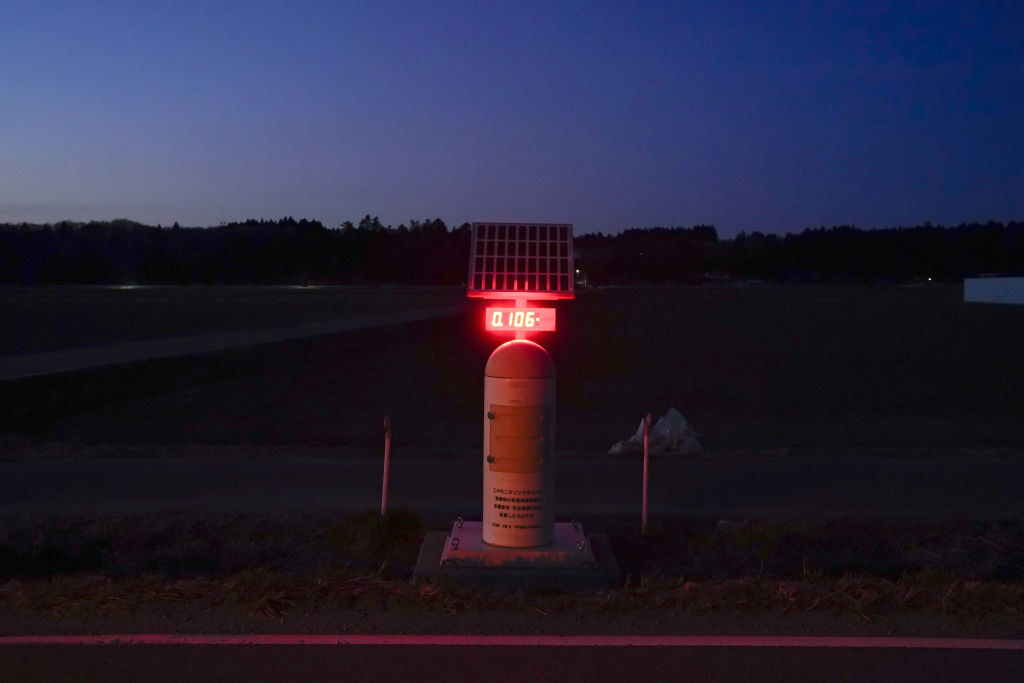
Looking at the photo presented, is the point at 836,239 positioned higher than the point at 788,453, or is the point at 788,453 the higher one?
the point at 836,239

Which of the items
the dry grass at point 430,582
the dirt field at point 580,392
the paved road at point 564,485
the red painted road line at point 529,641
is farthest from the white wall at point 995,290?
the red painted road line at point 529,641

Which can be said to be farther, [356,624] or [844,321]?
[844,321]

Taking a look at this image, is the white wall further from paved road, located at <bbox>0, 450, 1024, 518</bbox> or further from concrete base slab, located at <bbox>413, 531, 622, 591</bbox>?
concrete base slab, located at <bbox>413, 531, 622, 591</bbox>

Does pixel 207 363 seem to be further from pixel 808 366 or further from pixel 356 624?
pixel 356 624

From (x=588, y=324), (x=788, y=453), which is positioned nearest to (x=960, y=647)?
(x=788, y=453)

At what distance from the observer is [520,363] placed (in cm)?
730

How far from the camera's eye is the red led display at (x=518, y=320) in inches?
291

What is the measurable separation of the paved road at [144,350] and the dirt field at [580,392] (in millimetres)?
894

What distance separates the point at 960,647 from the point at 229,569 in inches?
182

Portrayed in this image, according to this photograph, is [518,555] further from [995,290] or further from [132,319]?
[995,290]

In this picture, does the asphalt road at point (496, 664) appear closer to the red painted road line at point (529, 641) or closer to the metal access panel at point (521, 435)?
the red painted road line at point (529, 641)

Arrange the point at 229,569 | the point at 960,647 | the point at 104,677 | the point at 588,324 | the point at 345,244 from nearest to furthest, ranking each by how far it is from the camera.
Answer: the point at 104,677
the point at 960,647
the point at 229,569
the point at 588,324
the point at 345,244

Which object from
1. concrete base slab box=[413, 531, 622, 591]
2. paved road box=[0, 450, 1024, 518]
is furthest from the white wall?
concrete base slab box=[413, 531, 622, 591]

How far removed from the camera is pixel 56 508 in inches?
349
